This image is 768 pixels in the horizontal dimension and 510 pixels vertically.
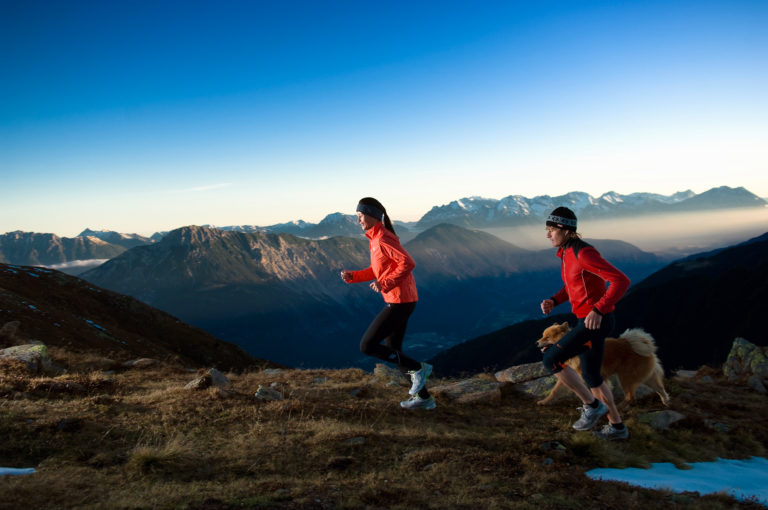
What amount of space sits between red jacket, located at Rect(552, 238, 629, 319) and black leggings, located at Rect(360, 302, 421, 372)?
2672mm

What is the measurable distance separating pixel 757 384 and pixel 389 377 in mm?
11722

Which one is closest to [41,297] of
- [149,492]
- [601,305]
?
[149,492]

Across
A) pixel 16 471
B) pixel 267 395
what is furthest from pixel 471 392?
pixel 16 471

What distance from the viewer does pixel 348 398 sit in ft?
28.6

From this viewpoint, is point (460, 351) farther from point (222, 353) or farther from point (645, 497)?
point (645, 497)

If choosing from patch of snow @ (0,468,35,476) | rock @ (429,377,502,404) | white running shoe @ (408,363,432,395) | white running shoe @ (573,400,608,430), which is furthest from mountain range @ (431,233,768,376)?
patch of snow @ (0,468,35,476)

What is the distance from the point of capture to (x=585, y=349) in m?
6.18

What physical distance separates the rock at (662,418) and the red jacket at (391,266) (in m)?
5.12

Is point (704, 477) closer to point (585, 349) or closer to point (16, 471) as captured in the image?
point (585, 349)

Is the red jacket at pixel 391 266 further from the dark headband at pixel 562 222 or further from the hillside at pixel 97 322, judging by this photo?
the hillside at pixel 97 322

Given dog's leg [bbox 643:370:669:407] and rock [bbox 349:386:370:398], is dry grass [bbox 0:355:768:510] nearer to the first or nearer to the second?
rock [bbox 349:386:370:398]

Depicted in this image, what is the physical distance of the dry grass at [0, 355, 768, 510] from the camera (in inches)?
165

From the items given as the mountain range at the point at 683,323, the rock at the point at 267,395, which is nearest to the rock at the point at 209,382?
the rock at the point at 267,395

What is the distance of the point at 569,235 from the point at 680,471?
3.83 meters
